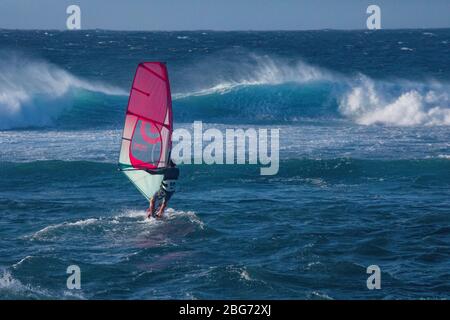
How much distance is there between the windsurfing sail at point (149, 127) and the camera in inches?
741

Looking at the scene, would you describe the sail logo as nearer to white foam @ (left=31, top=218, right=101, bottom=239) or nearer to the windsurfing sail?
the windsurfing sail

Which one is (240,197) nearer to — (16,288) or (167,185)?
(167,185)

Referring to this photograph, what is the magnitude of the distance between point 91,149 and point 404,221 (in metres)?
12.2

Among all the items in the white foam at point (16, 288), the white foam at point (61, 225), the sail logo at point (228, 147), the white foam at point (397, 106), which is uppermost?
the white foam at point (397, 106)

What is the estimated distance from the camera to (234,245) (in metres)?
17.0

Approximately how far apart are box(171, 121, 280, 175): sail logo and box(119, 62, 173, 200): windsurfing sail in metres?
5.68

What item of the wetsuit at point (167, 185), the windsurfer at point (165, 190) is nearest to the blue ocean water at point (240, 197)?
the windsurfer at point (165, 190)

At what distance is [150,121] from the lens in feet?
62.6

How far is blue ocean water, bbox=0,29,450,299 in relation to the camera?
48.9 ft

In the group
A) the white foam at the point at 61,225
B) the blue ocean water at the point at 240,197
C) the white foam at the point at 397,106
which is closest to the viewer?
the blue ocean water at the point at 240,197

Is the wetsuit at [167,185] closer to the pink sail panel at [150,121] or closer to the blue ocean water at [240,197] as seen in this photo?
the pink sail panel at [150,121]

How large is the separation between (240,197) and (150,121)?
343 centimetres

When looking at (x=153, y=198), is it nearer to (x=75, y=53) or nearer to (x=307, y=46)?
(x=75, y=53)

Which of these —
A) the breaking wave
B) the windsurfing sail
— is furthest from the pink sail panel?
the breaking wave
